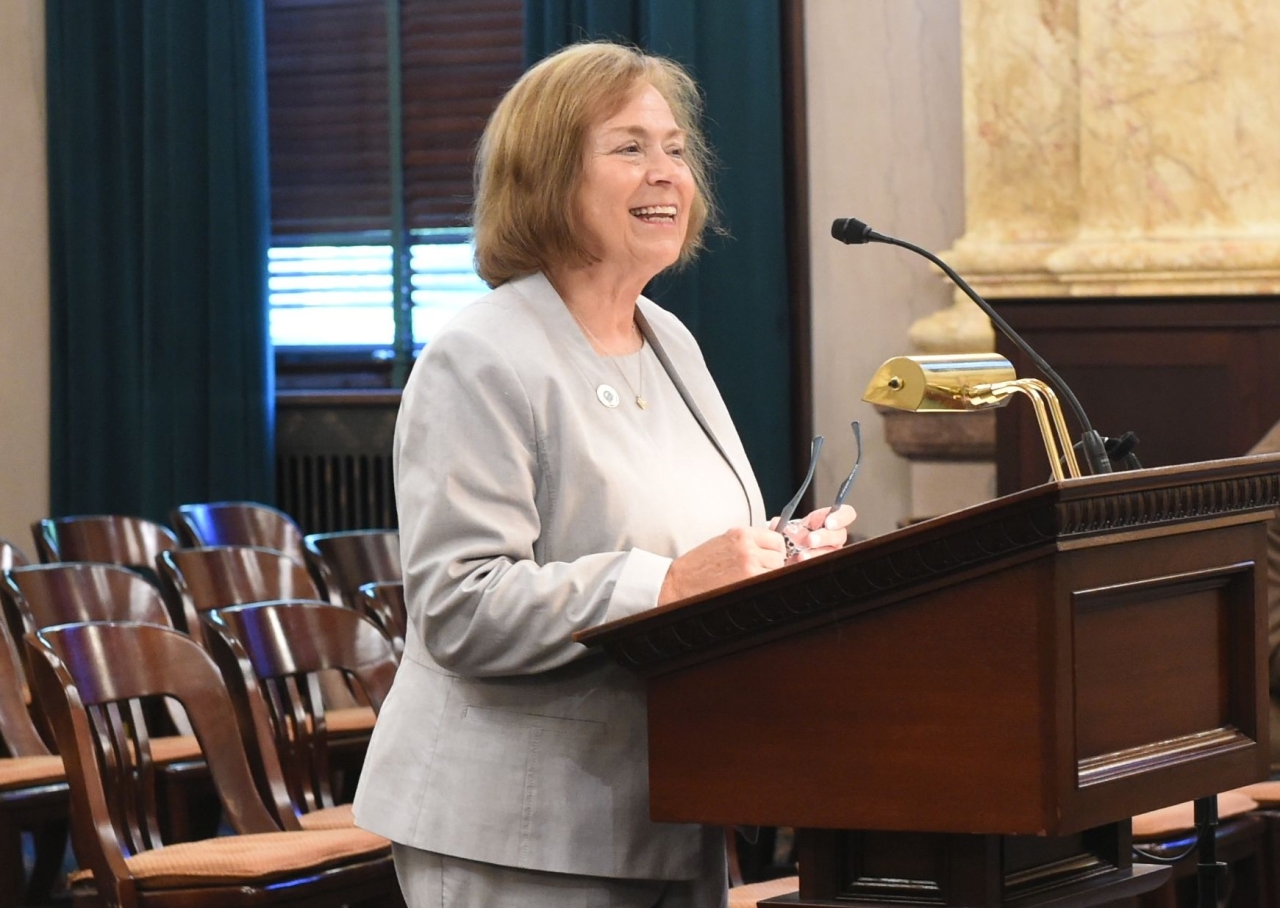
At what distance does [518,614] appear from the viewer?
1687 mm

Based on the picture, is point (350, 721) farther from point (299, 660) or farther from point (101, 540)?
point (101, 540)

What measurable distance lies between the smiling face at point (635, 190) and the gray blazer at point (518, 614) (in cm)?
14

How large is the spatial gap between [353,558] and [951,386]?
12.7 ft

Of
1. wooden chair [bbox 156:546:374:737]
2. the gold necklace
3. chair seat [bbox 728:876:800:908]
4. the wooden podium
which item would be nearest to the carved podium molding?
the wooden podium

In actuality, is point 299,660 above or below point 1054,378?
below

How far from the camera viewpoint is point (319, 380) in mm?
7980

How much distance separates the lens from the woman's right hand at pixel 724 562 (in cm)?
161

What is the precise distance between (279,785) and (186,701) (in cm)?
31

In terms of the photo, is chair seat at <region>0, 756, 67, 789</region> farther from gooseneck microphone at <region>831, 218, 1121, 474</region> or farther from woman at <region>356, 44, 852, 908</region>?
gooseneck microphone at <region>831, 218, 1121, 474</region>

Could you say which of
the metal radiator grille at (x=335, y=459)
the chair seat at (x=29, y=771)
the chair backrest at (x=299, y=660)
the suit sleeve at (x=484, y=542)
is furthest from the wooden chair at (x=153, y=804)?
the metal radiator grille at (x=335, y=459)

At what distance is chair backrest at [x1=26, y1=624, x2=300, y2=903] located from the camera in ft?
10.5

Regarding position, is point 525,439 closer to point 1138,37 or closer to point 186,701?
point 186,701

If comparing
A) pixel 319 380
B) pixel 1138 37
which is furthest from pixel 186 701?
pixel 319 380

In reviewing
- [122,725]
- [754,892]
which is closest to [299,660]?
[122,725]
